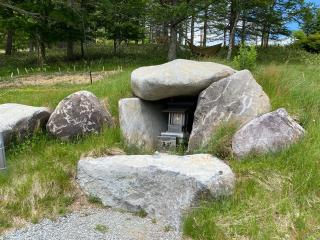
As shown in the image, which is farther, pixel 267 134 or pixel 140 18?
pixel 140 18

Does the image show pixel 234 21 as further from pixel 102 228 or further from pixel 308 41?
pixel 102 228

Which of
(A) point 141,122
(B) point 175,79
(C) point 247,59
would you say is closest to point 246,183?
(B) point 175,79

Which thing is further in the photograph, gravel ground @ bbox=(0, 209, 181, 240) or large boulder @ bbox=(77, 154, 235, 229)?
large boulder @ bbox=(77, 154, 235, 229)

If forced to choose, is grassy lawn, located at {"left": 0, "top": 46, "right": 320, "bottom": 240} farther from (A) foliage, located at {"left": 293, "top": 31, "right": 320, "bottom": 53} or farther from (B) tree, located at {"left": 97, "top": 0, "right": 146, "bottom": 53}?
(A) foliage, located at {"left": 293, "top": 31, "right": 320, "bottom": 53}

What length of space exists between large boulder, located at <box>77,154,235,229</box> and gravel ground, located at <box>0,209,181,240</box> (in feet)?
0.55

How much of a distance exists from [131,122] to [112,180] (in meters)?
1.50

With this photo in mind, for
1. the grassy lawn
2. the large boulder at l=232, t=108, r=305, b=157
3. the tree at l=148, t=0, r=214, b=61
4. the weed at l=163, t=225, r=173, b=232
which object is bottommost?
the weed at l=163, t=225, r=173, b=232

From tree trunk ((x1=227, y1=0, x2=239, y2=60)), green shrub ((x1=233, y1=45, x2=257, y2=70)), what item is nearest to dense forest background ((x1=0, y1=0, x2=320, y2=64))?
tree trunk ((x1=227, y1=0, x2=239, y2=60))

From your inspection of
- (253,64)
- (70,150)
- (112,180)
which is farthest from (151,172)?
(253,64)

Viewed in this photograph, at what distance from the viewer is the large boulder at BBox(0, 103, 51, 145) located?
6.34 meters

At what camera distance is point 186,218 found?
14.6 feet

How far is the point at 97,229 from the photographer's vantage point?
4559mm

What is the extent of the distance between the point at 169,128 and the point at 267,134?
1.84 meters

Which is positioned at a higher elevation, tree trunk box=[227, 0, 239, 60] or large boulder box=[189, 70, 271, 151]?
tree trunk box=[227, 0, 239, 60]
